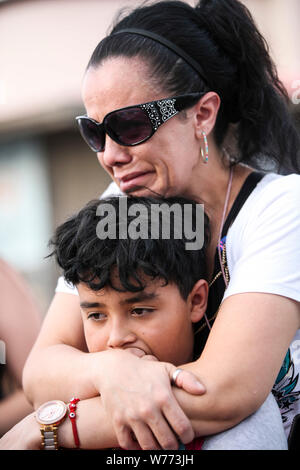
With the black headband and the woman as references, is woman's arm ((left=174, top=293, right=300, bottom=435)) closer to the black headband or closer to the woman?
the woman

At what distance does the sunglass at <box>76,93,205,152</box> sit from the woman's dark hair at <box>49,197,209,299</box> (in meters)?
0.26

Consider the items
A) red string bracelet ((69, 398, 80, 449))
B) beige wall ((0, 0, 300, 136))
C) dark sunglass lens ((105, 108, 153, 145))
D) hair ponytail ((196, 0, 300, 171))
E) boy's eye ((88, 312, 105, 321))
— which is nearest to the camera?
red string bracelet ((69, 398, 80, 449))

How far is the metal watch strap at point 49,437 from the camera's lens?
5.97 ft

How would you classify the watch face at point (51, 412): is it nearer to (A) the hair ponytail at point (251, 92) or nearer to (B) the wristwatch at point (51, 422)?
(B) the wristwatch at point (51, 422)

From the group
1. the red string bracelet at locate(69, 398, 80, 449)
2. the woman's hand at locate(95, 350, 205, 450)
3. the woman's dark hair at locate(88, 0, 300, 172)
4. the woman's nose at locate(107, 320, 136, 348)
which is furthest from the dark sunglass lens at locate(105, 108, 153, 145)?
the red string bracelet at locate(69, 398, 80, 449)

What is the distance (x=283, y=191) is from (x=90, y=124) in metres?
0.86

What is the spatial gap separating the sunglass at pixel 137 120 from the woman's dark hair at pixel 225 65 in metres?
0.06

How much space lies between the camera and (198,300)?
2.13 metres

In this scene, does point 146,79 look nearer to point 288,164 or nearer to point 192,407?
point 288,164

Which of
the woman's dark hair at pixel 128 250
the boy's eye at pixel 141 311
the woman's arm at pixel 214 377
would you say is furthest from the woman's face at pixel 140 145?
the woman's arm at pixel 214 377

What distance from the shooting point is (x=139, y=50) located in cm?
229

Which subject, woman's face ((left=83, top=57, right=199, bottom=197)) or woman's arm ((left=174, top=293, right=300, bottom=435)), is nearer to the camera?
woman's arm ((left=174, top=293, right=300, bottom=435))

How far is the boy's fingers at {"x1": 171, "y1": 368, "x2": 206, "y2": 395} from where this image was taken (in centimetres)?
169

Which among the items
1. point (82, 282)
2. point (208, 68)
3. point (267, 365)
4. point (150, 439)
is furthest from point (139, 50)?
point (150, 439)
